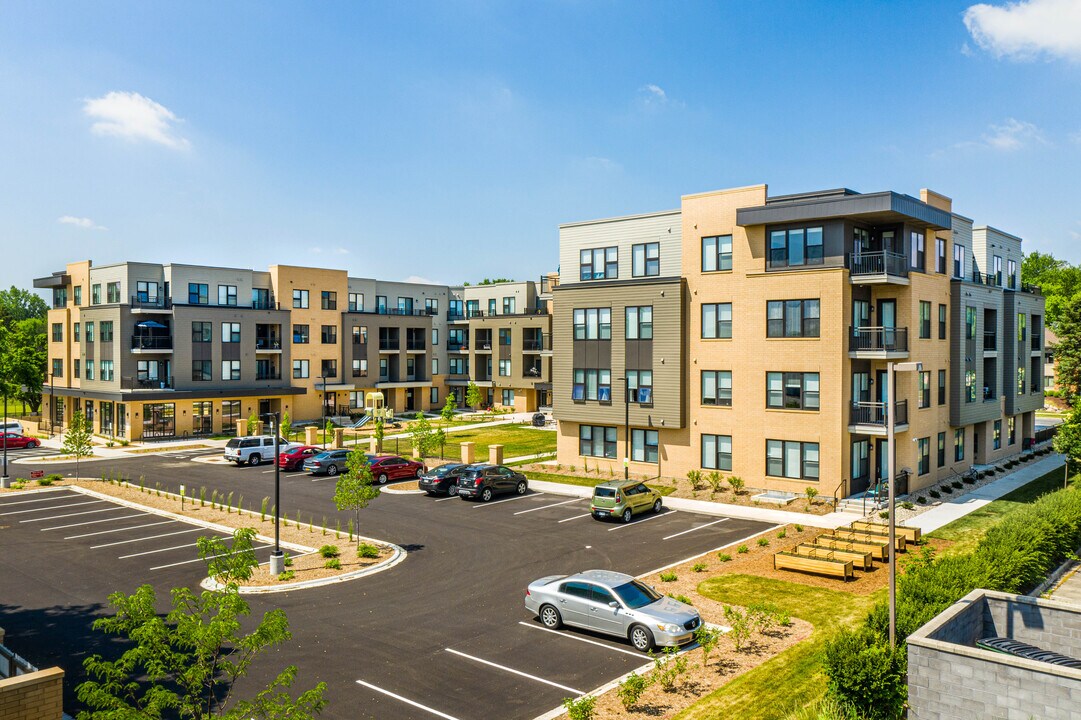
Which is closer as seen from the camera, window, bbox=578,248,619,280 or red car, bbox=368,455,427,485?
red car, bbox=368,455,427,485

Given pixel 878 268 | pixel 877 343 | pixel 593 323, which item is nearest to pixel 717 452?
pixel 877 343

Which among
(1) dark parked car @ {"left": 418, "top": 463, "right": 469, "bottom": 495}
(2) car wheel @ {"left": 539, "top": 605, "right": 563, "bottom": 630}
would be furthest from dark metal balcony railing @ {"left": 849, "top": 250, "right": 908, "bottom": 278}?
(2) car wheel @ {"left": 539, "top": 605, "right": 563, "bottom": 630}

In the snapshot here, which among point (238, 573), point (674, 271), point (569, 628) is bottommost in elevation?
point (569, 628)

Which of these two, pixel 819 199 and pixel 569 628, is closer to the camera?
pixel 569 628

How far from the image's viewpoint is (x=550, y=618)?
67.0 feet

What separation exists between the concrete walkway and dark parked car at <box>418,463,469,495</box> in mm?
21381

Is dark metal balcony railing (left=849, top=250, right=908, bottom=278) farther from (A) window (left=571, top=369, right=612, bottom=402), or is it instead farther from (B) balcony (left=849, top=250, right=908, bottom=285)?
(A) window (left=571, top=369, right=612, bottom=402)

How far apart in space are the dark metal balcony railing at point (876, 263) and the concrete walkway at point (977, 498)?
36.6 ft

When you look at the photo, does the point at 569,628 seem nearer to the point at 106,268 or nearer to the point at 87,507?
the point at 87,507

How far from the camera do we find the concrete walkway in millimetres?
32594

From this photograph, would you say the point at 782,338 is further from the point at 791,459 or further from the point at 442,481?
the point at 442,481

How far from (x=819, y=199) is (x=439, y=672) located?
28.5 m

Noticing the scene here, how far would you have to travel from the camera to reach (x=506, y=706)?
618 inches

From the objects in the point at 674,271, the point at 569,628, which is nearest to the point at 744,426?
the point at 674,271
